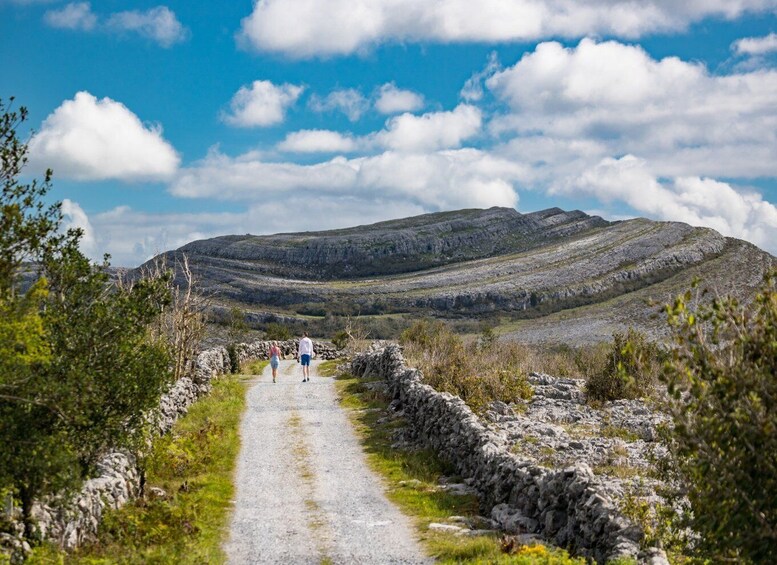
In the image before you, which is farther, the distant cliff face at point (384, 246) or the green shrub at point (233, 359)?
the distant cliff face at point (384, 246)

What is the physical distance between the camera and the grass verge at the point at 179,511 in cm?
1136

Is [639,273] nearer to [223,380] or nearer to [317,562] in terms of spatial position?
[223,380]

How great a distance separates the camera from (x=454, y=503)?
15.6 m

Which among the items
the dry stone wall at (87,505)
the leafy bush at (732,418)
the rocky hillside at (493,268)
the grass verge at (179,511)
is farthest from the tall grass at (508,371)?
A: the rocky hillside at (493,268)

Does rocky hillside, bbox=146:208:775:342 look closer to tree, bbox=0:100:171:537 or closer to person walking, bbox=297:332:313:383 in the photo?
person walking, bbox=297:332:313:383

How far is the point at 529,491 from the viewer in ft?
44.8

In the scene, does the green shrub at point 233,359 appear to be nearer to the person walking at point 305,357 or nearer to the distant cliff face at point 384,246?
the person walking at point 305,357

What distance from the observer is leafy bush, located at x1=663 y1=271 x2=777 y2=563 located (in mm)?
6254

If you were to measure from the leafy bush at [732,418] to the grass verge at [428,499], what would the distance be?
3557 millimetres

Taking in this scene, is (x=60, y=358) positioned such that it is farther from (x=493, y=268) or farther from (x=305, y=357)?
(x=493, y=268)

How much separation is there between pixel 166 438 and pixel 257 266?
12360cm

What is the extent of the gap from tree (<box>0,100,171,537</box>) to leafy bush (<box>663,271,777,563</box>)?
7156mm

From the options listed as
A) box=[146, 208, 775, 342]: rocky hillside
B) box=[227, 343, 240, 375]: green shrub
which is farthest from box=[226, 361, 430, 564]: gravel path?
box=[146, 208, 775, 342]: rocky hillside

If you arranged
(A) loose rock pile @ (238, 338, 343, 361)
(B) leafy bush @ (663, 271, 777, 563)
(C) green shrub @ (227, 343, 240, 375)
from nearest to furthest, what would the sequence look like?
(B) leafy bush @ (663, 271, 777, 563) < (C) green shrub @ (227, 343, 240, 375) < (A) loose rock pile @ (238, 338, 343, 361)
